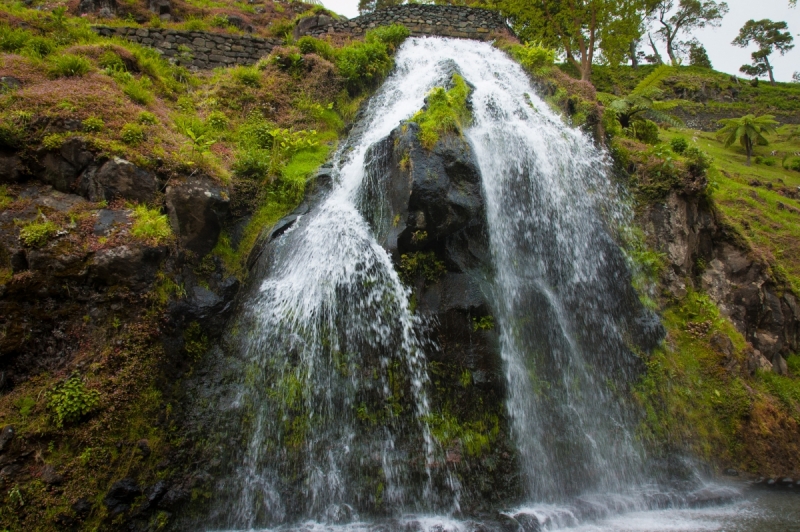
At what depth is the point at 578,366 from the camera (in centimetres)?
775

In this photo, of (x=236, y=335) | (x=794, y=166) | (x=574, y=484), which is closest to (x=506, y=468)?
(x=574, y=484)

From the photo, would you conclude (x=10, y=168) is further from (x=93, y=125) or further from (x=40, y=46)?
(x=40, y=46)

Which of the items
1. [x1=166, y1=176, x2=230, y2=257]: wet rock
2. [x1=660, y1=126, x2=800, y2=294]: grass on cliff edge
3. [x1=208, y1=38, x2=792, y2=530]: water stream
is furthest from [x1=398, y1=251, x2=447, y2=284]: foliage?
[x1=660, y1=126, x2=800, y2=294]: grass on cliff edge

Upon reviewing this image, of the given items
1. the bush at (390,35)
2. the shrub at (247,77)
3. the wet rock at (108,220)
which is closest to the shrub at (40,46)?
the shrub at (247,77)

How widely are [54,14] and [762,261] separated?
19335 mm

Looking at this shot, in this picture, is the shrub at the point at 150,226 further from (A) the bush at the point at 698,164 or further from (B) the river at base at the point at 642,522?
(A) the bush at the point at 698,164

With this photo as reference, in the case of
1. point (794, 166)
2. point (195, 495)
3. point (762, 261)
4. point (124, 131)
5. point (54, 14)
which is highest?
point (54, 14)

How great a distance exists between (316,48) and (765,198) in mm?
17686

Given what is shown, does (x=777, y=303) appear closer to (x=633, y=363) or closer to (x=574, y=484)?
(x=633, y=363)

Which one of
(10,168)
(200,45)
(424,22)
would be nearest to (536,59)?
(424,22)

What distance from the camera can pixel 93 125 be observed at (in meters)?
7.38

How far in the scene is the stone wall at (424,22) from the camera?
51.3 ft

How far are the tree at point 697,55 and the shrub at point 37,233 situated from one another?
5402 centimetres

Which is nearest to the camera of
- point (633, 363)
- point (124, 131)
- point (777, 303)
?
point (124, 131)
